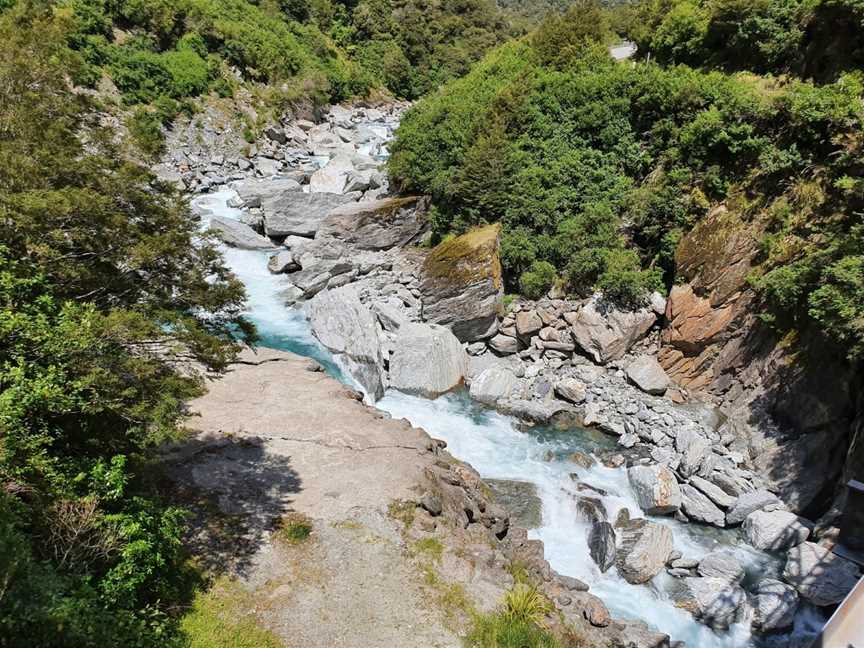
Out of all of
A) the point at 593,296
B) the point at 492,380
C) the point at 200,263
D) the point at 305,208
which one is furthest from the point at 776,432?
the point at 305,208

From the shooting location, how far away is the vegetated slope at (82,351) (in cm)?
655

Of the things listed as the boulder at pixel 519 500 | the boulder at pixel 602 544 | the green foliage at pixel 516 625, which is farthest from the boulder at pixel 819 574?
the green foliage at pixel 516 625

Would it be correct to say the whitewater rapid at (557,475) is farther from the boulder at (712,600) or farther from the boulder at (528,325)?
the boulder at (528,325)

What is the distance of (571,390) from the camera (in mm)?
18875

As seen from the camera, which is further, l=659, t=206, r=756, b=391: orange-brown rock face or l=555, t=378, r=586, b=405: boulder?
l=555, t=378, r=586, b=405: boulder

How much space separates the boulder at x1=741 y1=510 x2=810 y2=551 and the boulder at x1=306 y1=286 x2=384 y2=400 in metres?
12.3

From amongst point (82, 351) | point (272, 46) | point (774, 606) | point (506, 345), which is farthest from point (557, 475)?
point (272, 46)

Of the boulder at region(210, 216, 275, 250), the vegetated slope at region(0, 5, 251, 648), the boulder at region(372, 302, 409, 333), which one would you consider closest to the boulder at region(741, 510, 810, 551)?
the boulder at region(372, 302, 409, 333)

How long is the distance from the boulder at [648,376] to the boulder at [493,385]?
4404mm

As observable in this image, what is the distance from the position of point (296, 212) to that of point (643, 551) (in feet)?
76.9

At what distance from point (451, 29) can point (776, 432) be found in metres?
78.7

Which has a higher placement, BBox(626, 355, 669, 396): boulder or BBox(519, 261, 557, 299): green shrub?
BBox(519, 261, 557, 299): green shrub

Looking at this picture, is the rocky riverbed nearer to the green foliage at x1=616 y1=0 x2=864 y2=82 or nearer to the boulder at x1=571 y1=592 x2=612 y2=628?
the boulder at x1=571 y1=592 x2=612 y2=628

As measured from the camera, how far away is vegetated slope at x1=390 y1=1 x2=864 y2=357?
16359 mm
